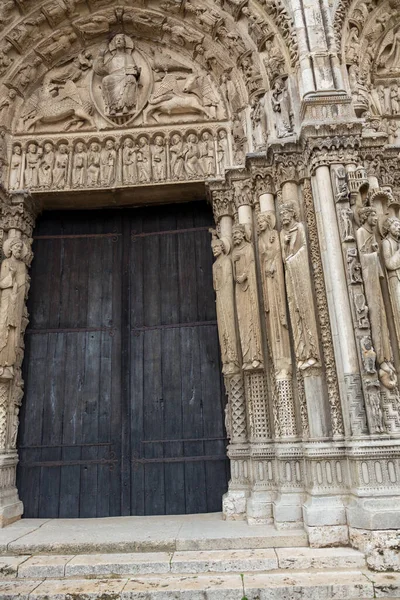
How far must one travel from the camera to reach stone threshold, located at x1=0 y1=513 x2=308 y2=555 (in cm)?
377

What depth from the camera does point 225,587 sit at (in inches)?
125

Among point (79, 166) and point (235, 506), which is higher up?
point (79, 166)

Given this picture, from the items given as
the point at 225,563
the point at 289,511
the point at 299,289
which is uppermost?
the point at 299,289

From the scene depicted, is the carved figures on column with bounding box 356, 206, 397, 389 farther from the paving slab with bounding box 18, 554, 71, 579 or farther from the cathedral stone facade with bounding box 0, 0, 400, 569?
the paving slab with bounding box 18, 554, 71, 579

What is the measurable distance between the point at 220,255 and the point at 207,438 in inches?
77.5

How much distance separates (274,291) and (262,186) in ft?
3.97

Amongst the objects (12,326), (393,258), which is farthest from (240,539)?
(12,326)

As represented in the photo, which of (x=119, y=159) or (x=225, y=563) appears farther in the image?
(x=119, y=159)

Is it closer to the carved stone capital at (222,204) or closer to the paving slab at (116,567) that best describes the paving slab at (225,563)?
the paving slab at (116,567)

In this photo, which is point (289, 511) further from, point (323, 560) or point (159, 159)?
point (159, 159)

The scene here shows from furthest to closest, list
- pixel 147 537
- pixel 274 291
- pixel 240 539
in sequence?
1. pixel 274 291
2. pixel 147 537
3. pixel 240 539

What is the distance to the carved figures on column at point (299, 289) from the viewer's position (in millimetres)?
4281

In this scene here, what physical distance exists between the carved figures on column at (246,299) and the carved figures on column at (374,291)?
1079mm

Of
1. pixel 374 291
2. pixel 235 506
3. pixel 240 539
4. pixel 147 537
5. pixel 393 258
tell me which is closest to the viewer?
pixel 240 539
